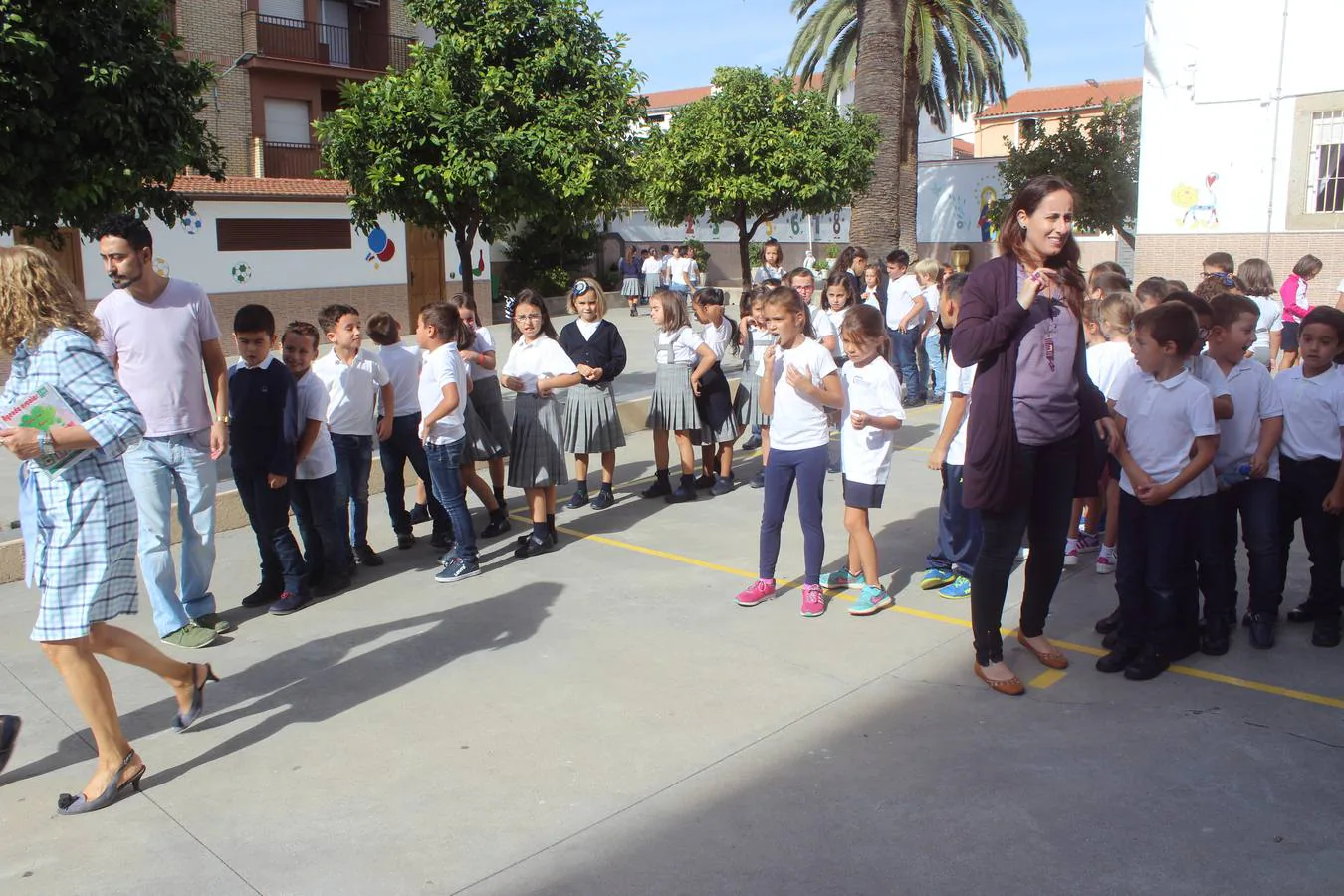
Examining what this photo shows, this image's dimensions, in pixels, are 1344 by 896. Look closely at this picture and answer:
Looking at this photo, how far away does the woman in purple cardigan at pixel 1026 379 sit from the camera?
4.08 m

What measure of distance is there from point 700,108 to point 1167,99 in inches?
251

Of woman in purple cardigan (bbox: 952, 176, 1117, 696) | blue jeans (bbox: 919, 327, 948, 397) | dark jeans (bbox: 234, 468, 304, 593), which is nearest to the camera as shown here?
woman in purple cardigan (bbox: 952, 176, 1117, 696)

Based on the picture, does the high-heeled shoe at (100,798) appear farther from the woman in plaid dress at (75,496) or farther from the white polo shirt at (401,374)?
the white polo shirt at (401,374)

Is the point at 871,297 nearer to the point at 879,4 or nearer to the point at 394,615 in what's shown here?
the point at 394,615

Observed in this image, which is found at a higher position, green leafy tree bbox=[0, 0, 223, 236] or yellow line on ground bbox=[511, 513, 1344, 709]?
green leafy tree bbox=[0, 0, 223, 236]

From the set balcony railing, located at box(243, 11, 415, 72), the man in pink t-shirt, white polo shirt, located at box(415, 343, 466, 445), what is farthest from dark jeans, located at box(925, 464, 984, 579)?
balcony railing, located at box(243, 11, 415, 72)

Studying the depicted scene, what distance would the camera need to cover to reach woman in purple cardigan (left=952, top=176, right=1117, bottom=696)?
408cm

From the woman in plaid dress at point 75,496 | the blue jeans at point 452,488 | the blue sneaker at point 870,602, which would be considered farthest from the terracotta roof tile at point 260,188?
the woman in plaid dress at point 75,496

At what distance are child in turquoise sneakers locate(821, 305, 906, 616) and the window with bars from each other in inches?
448

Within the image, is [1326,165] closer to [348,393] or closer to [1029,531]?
[1029,531]

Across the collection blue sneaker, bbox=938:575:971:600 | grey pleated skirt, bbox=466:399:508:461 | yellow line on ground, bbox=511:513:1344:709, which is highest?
grey pleated skirt, bbox=466:399:508:461

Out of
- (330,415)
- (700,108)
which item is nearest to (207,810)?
(330,415)

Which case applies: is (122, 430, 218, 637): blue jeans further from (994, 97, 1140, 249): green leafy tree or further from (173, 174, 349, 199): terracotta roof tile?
(994, 97, 1140, 249): green leafy tree

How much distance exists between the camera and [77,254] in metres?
18.1
